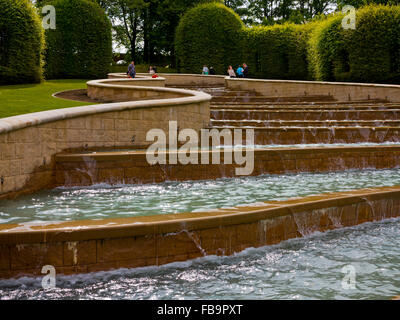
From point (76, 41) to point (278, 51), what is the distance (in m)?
13.9

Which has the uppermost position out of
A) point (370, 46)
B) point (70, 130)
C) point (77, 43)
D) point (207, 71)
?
point (77, 43)

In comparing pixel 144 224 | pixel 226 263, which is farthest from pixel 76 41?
pixel 226 263

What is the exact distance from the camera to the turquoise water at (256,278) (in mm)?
4438

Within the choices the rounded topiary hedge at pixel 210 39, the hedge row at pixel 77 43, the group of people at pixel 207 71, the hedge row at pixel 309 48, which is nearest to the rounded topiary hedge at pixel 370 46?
the hedge row at pixel 309 48

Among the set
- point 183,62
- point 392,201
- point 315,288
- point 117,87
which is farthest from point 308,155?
point 183,62

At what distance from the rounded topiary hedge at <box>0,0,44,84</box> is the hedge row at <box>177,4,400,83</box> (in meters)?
12.8

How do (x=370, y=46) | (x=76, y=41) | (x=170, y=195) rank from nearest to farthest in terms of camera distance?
(x=170, y=195) < (x=370, y=46) < (x=76, y=41)

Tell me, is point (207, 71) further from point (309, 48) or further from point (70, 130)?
point (70, 130)

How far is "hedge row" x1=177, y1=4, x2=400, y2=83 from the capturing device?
24.3 metres

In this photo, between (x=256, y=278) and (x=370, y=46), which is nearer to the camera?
(x=256, y=278)

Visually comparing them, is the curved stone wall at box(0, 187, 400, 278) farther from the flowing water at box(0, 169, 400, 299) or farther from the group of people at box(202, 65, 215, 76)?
the group of people at box(202, 65, 215, 76)

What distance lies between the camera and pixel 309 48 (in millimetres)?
30359

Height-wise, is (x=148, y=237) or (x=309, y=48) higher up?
(x=309, y=48)

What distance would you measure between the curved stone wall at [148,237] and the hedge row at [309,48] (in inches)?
800
